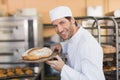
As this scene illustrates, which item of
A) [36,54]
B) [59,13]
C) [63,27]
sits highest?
[59,13]

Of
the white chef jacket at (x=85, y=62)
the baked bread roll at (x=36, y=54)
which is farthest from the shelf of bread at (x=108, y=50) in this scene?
the white chef jacket at (x=85, y=62)

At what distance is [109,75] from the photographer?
13.3ft

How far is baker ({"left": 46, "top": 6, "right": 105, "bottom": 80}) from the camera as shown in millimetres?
1873

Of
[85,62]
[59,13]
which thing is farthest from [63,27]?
[85,62]

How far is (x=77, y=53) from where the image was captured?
6.51 ft

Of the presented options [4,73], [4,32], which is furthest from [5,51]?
[4,73]

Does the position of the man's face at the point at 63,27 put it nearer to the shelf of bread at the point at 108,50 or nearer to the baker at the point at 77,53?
the baker at the point at 77,53

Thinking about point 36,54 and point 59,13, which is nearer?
point 59,13

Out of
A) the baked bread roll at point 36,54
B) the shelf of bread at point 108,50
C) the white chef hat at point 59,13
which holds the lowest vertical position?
the shelf of bread at point 108,50

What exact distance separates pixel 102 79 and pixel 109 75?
2.14m

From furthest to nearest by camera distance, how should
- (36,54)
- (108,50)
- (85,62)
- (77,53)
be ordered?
1. (108,50)
2. (36,54)
3. (77,53)
4. (85,62)

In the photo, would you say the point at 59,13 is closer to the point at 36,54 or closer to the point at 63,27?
the point at 63,27

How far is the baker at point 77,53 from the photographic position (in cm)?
187

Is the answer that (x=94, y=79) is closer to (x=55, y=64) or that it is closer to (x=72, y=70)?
(x=72, y=70)
